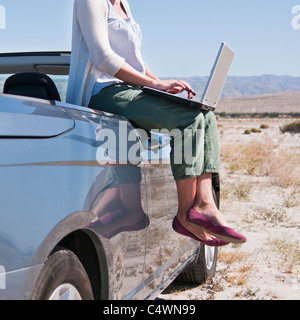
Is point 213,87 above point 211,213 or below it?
above

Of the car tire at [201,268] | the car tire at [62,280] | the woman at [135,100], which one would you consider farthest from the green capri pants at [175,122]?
the car tire at [201,268]

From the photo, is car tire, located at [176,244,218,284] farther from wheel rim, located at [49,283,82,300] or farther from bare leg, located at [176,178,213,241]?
wheel rim, located at [49,283,82,300]

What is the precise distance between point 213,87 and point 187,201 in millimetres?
733

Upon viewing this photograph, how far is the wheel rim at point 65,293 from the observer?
87.2 inches

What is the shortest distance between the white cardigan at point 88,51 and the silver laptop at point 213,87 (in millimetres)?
300

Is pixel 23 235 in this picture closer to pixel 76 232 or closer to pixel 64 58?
pixel 76 232

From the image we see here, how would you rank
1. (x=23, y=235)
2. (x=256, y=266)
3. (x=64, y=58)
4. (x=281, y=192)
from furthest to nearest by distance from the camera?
(x=281, y=192) < (x=256, y=266) < (x=64, y=58) < (x=23, y=235)

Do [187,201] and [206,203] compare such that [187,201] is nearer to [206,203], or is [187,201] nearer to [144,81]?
[206,203]

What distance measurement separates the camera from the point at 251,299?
4.61 m

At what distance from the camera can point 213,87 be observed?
11.6ft

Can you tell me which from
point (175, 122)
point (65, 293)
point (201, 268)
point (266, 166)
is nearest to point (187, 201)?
point (175, 122)

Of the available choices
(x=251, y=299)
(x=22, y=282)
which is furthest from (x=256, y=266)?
(x=22, y=282)

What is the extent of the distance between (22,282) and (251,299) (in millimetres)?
3038

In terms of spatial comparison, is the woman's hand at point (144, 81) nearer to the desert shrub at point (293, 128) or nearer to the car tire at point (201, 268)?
the car tire at point (201, 268)
